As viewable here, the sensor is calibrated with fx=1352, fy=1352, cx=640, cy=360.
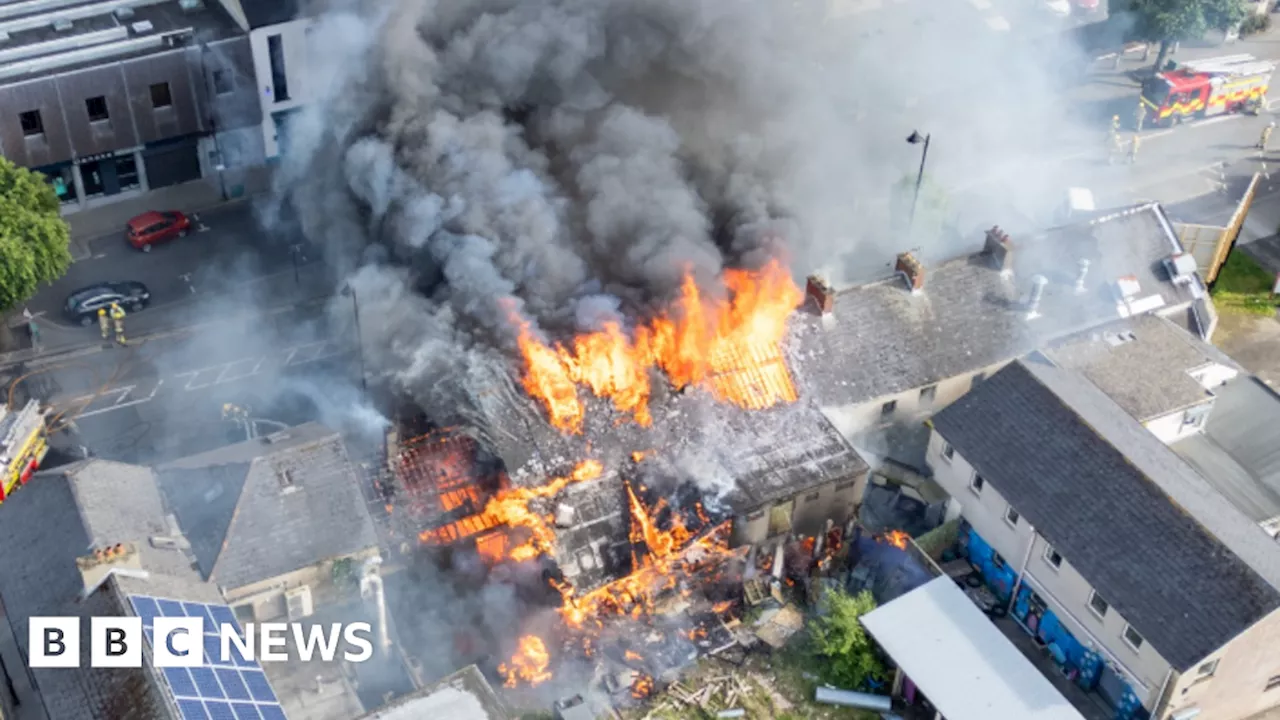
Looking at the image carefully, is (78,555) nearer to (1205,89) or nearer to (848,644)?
(848,644)

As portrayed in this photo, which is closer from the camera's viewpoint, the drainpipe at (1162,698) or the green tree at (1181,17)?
the drainpipe at (1162,698)

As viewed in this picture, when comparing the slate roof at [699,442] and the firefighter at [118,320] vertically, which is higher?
the firefighter at [118,320]

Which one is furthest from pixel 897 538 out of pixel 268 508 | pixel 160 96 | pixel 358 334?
pixel 160 96

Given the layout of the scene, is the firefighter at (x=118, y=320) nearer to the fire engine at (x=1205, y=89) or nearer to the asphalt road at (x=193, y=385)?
the asphalt road at (x=193, y=385)

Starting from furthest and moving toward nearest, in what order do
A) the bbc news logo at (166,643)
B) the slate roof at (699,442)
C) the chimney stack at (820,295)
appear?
the chimney stack at (820,295)
the slate roof at (699,442)
the bbc news logo at (166,643)

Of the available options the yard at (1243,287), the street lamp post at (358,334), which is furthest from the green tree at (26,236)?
the yard at (1243,287)

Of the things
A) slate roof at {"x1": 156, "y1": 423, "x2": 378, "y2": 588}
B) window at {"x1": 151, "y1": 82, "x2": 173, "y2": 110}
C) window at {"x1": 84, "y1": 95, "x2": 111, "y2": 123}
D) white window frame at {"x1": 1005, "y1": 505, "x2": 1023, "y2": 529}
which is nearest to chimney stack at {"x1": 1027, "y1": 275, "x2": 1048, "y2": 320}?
white window frame at {"x1": 1005, "y1": 505, "x2": 1023, "y2": 529}

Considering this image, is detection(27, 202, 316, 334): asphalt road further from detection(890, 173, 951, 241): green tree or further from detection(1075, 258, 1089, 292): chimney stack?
detection(1075, 258, 1089, 292): chimney stack
